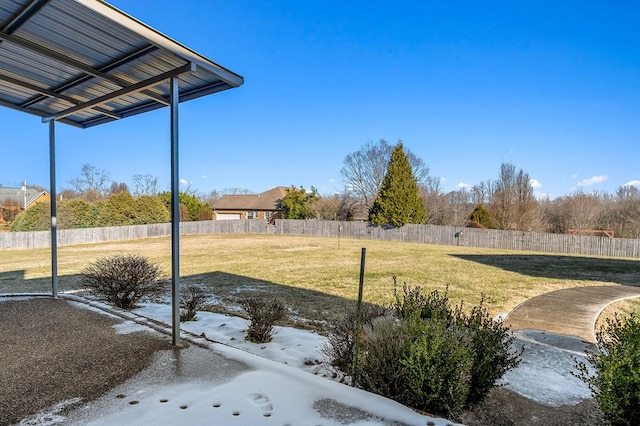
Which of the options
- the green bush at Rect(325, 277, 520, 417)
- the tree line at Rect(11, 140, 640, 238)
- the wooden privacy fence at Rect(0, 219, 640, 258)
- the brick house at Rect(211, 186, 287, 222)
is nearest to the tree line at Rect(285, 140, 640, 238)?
the tree line at Rect(11, 140, 640, 238)

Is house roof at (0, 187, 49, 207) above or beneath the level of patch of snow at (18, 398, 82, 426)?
above

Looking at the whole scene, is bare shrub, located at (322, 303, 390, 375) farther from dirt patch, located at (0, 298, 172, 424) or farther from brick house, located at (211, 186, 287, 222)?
brick house, located at (211, 186, 287, 222)

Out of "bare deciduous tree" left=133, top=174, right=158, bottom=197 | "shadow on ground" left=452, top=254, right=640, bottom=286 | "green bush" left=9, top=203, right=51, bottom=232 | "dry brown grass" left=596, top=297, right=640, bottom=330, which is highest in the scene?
"bare deciduous tree" left=133, top=174, right=158, bottom=197

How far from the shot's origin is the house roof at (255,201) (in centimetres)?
4028

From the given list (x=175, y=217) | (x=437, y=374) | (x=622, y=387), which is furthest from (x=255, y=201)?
(x=622, y=387)

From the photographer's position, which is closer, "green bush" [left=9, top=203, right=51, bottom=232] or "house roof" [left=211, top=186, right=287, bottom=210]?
"green bush" [left=9, top=203, right=51, bottom=232]

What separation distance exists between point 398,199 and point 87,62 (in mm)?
24639

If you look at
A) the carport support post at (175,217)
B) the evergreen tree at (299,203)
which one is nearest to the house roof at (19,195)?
the evergreen tree at (299,203)

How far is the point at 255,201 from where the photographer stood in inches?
1638

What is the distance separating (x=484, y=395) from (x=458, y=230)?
22898 mm

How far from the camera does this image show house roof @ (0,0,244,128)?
8.59 ft

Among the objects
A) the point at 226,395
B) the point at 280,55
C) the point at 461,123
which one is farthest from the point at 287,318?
the point at 461,123

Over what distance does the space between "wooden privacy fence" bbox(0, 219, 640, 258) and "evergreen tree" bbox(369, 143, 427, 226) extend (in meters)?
0.85

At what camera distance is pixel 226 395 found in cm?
223
